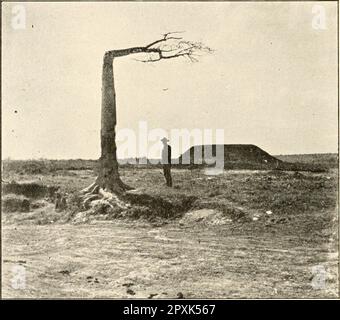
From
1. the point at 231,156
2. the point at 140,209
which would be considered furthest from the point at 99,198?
the point at 231,156

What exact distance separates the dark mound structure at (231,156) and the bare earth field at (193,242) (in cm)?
11

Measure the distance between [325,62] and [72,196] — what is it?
308 centimetres

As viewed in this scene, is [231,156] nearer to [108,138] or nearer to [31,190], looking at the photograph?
[108,138]

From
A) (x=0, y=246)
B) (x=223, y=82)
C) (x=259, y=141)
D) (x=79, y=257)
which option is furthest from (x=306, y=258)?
(x=0, y=246)

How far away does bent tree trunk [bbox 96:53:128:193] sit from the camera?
5512 mm

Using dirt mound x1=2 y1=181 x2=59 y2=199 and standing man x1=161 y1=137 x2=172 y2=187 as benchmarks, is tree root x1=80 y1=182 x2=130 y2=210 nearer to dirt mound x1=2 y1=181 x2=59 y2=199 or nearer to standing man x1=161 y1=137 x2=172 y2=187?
dirt mound x1=2 y1=181 x2=59 y2=199

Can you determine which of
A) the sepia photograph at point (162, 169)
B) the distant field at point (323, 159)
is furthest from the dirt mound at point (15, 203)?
the distant field at point (323, 159)

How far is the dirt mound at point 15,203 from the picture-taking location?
555 cm

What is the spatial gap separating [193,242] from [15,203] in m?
2.02

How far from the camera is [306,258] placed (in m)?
5.12

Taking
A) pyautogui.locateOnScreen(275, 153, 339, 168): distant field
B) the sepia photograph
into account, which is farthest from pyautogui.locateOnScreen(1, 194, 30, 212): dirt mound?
pyautogui.locateOnScreen(275, 153, 339, 168): distant field

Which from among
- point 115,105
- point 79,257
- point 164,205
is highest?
point 115,105

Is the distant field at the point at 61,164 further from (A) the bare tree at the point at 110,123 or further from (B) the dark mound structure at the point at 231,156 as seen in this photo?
(A) the bare tree at the point at 110,123

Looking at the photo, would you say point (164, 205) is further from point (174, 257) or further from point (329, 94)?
point (329, 94)
